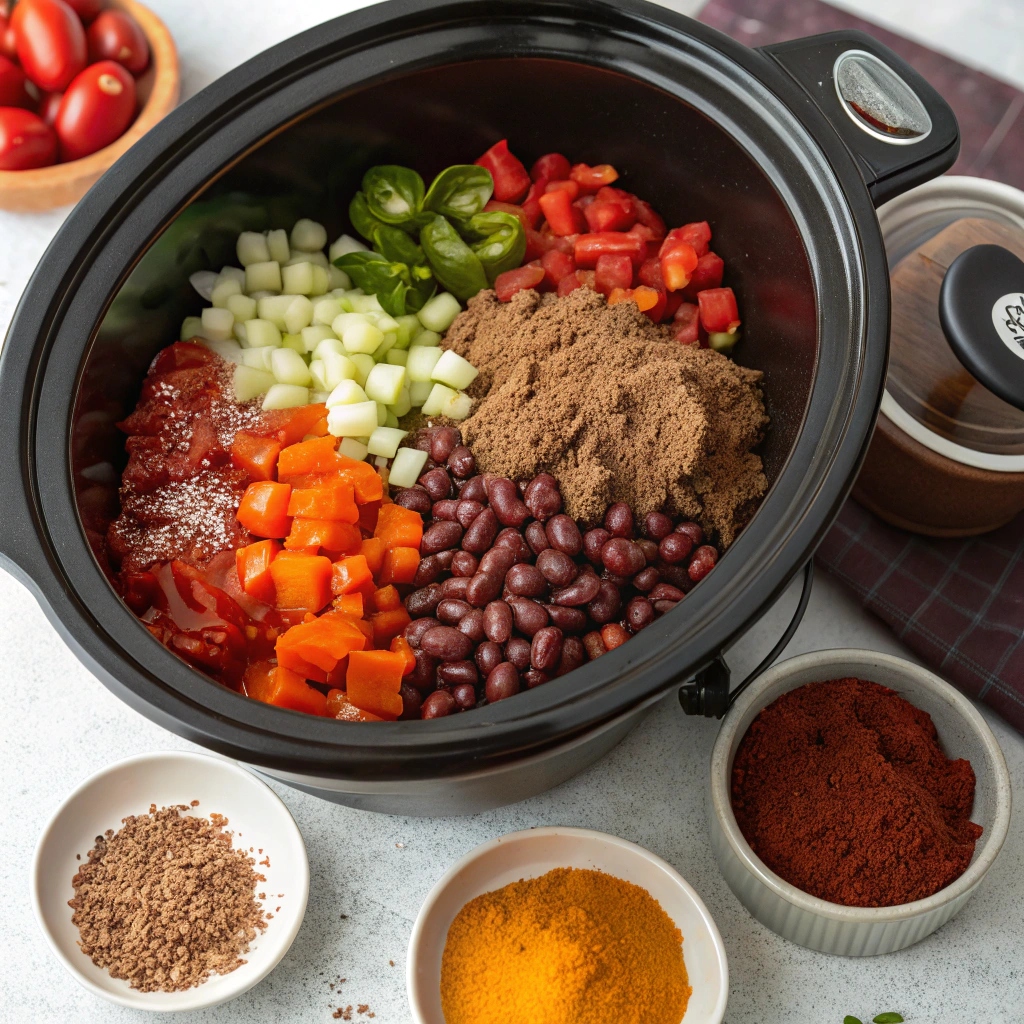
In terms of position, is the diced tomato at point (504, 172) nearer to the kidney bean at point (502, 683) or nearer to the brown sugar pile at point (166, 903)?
the kidney bean at point (502, 683)

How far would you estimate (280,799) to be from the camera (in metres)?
1.72

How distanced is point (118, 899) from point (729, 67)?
1722mm

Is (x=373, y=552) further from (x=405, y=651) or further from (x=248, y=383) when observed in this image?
(x=248, y=383)

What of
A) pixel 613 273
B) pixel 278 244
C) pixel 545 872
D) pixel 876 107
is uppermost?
pixel 876 107

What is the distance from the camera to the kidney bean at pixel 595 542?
1593mm

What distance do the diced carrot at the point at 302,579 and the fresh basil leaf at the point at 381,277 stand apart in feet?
1.84

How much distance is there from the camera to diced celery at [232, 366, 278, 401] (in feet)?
5.90

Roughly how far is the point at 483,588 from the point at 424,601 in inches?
4.8

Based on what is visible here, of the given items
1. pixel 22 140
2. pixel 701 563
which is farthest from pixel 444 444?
pixel 22 140

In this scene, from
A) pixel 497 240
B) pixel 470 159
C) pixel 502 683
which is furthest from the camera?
pixel 470 159

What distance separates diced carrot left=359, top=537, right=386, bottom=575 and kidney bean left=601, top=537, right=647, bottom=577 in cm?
38

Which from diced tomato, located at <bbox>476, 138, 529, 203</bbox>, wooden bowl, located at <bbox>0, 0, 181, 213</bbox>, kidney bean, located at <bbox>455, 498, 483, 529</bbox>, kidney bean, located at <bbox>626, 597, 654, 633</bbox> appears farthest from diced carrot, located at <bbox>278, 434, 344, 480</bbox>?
wooden bowl, located at <bbox>0, 0, 181, 213</bbox>

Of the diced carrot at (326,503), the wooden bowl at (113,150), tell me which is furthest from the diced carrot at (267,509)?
the wooden bowl at (113,150)

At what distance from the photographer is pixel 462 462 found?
5.55ft
